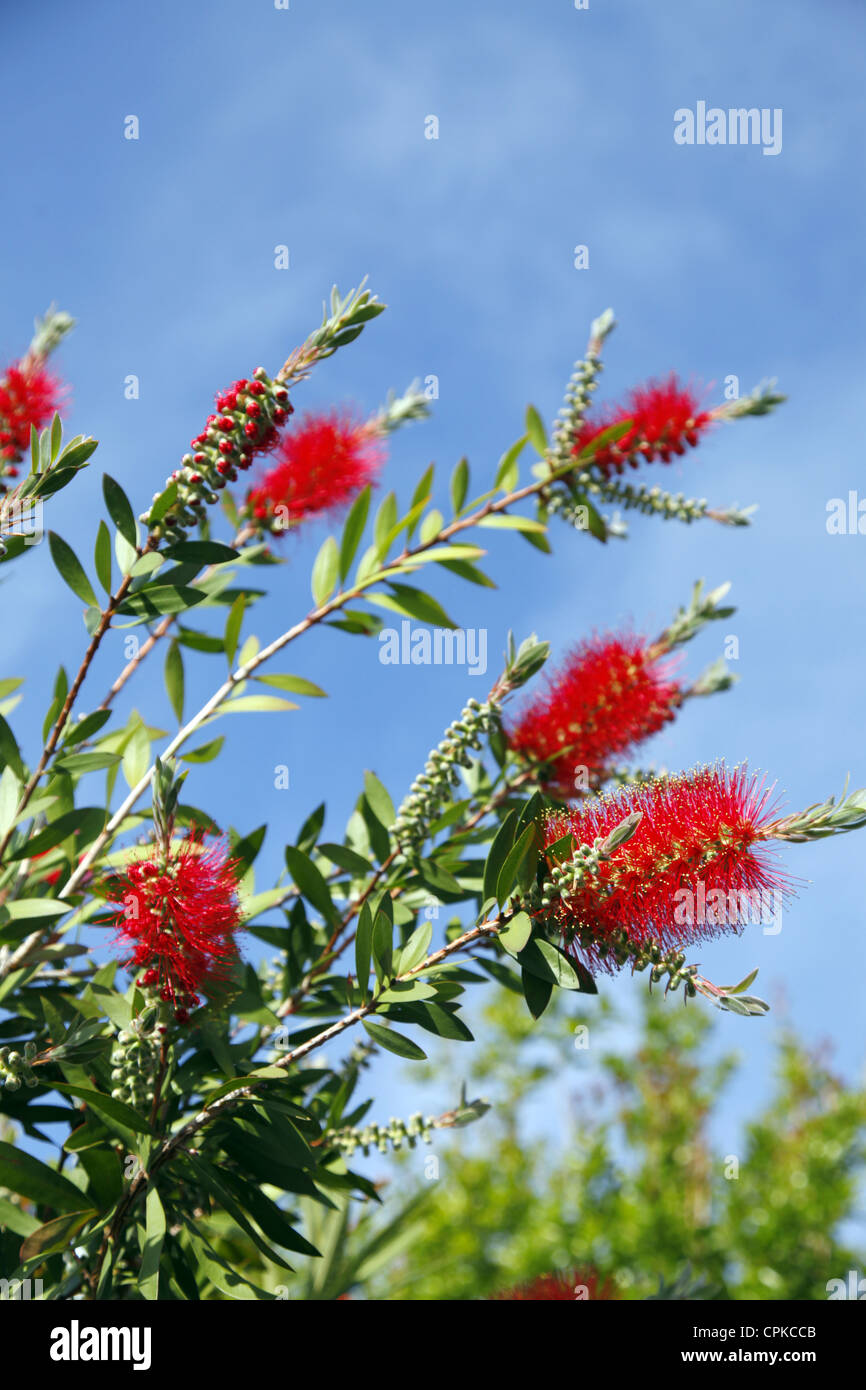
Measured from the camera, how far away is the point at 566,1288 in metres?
1.94

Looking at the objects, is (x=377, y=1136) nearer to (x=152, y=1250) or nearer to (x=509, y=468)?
(x=152, y=1250)

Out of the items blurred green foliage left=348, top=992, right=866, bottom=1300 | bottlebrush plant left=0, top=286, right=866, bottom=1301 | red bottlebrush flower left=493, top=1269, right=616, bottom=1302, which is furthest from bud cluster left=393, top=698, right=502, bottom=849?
blurred green foliage left=348, top=992, right=866, bottom=1300

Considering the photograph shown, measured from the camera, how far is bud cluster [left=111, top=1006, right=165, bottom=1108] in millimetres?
1490

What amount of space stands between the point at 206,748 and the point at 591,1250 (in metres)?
8.07

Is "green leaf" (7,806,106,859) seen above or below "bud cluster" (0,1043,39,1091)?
above

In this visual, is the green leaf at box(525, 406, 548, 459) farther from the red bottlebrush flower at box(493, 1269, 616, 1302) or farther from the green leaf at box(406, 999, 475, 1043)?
the red bottlebrush flower at box(493, 1269, 616, 1302)

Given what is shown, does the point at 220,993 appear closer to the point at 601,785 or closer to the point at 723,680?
the point at 601,785

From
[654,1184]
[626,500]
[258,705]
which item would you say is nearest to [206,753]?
[258,705]

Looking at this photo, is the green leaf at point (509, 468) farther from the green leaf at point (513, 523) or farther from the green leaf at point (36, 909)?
the green leaf at point (36, 909)

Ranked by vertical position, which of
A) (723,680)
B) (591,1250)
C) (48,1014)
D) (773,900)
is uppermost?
(723,680)

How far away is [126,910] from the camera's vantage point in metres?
1.55

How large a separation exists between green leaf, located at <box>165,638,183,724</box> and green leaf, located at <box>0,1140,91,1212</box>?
871mm
